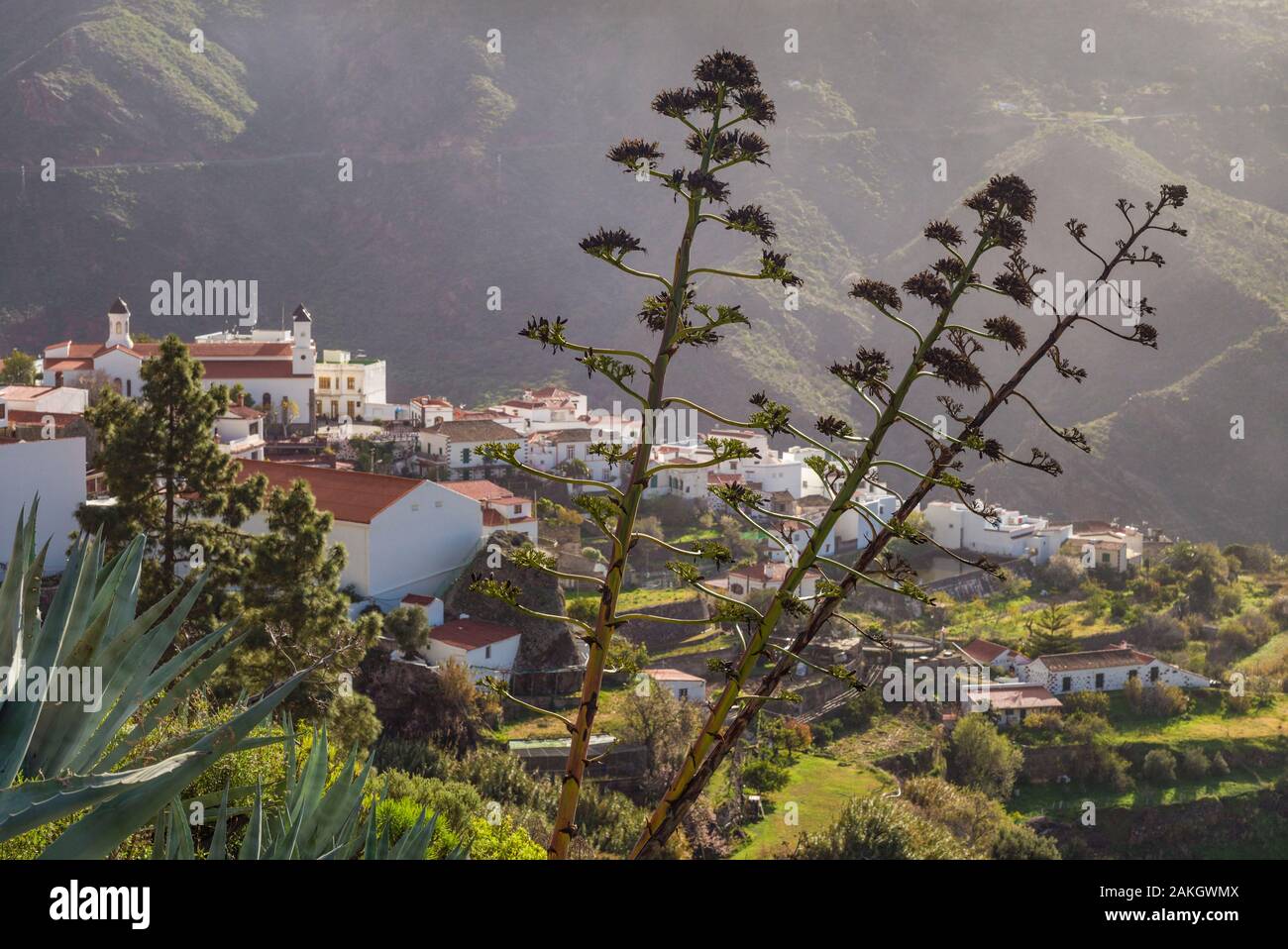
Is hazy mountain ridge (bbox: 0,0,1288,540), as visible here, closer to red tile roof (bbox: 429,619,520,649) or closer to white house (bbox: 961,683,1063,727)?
white house (bbox: 961,683,1063,727)

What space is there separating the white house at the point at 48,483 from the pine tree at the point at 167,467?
3837 millimetres

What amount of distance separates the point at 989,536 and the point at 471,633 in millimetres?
15829

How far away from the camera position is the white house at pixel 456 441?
26891mm

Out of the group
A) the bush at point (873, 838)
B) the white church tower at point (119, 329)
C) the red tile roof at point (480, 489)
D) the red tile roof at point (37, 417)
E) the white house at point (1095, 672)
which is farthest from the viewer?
the white church tower at point (119, 329)

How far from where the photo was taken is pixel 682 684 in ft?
65.9

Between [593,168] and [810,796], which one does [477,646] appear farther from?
[593,168]

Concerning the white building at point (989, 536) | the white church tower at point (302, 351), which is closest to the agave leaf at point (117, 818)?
the white church tower at point (302, 351)

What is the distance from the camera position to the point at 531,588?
20.5 meters

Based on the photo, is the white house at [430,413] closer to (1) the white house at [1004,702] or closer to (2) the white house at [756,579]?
(2) the white house at [756,579]

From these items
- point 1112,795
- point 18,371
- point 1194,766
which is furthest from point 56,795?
point 18,371

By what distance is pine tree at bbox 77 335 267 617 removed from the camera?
11.7 m

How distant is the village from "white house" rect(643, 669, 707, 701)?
7 cm

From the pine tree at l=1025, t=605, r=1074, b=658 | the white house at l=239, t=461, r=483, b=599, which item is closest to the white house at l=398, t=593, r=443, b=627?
the white house at l=239, t=461, r=483, b=599
